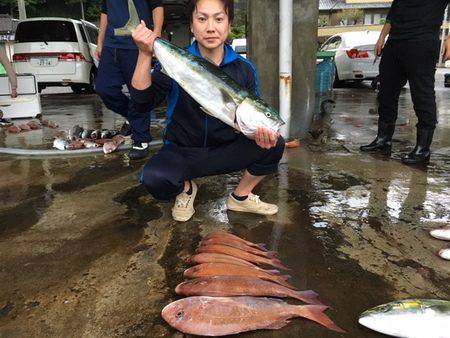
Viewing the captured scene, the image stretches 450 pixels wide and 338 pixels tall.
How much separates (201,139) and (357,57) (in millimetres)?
11076

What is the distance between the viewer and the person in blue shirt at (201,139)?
2.78 metres

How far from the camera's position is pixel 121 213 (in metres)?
3.28

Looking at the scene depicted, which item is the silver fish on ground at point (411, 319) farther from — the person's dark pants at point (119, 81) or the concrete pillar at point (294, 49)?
the concrete pillar at point (294, 49)

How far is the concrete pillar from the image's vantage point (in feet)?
17.0

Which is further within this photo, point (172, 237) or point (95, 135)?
point (95, 135)

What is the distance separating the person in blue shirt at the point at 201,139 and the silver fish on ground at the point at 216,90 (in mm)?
256

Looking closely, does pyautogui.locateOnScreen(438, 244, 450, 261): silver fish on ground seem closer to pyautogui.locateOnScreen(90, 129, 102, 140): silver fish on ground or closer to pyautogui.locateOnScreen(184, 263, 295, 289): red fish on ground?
pyautogui.locateOnScreen(184, 263, 295, 289): red fish on ground

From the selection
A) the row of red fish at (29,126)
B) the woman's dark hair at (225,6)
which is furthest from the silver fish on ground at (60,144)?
the woman's dark hair at (225,6)

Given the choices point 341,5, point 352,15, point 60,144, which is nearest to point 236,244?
point 60,144

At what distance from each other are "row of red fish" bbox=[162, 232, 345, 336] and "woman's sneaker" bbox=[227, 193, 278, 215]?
73 cm

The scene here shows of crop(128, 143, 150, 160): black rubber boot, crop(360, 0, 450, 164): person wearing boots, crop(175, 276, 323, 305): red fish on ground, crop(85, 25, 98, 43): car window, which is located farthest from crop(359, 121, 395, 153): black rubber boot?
crop(85, 25, 98, 43): car window

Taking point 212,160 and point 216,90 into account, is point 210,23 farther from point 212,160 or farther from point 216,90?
point 212,160

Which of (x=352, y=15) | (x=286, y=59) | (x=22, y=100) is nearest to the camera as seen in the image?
(x=286, y=59)

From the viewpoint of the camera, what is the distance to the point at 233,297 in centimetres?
200
